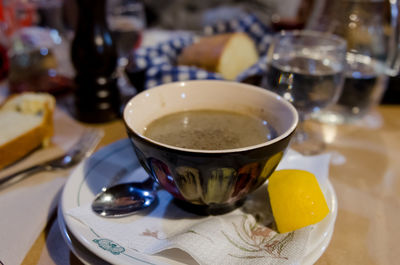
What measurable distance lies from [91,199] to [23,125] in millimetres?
413

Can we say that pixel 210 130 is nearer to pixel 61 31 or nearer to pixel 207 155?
pixel 207 155

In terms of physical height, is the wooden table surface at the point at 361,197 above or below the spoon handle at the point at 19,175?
below

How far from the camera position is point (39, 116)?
91cm

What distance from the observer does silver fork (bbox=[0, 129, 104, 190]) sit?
2.33 feet

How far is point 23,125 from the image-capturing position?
86cm

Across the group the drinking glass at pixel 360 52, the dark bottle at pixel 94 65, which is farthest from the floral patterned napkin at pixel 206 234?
the drinking glass at pixel 360 52

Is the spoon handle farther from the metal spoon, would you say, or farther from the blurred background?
the blurred background

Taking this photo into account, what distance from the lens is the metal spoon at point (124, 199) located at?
0.55 metres

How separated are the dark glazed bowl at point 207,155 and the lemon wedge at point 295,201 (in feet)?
0.11

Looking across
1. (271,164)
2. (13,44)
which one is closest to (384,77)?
(271,164)

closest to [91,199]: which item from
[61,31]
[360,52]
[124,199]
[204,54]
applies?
[124,199]

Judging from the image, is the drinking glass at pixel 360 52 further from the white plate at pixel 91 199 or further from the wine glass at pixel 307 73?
the white plate at pixel 91 199

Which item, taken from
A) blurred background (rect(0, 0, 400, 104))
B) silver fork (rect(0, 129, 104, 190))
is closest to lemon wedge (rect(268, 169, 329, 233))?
silver fork (rect(0, 129, 104, 190))

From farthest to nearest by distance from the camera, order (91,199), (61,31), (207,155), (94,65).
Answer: (61,31)
(94,65)
(91,199)
(207,155)
